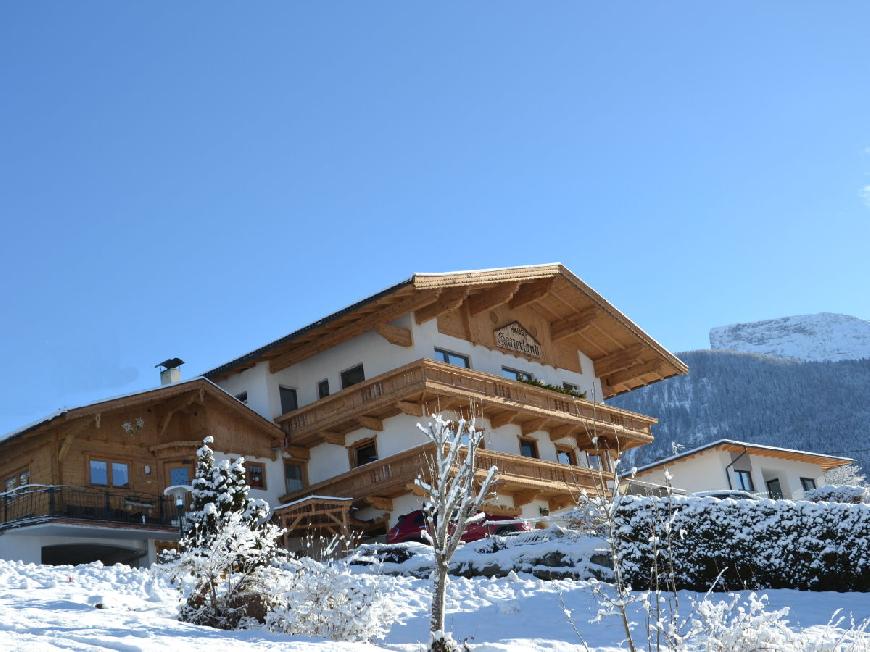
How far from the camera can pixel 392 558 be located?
893 inches

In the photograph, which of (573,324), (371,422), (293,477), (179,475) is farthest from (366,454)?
(573,324)

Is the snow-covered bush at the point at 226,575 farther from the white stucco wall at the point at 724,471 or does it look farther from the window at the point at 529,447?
the white stucco wall at the point at 724,471

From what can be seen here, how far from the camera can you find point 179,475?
30.0 metres

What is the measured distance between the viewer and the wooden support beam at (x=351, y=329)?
1225 inches

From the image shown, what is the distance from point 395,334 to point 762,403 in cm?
11483

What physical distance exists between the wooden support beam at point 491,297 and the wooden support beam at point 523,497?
602cm

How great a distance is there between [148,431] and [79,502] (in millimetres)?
3367

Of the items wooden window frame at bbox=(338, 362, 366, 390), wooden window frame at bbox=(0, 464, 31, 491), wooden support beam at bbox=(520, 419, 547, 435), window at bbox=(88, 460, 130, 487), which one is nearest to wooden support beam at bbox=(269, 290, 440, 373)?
wooden window frame at bbox=(338, 362, 366, 390)

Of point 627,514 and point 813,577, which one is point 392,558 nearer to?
point 627,514

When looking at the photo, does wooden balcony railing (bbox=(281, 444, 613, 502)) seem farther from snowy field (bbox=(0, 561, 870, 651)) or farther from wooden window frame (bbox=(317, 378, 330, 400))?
snowy field (bbox=(0, 561, 870, 651))

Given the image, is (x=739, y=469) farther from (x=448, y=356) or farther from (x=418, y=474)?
(x=418, y=474)

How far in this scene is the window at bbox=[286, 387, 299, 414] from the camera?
112ft

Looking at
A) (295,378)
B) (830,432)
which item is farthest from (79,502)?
(830,432)

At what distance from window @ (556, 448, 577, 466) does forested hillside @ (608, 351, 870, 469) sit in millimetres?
72301
